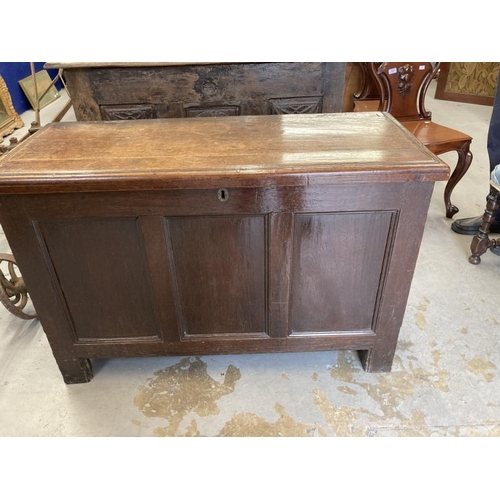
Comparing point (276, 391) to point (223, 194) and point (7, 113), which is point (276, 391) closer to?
point (223, 194)

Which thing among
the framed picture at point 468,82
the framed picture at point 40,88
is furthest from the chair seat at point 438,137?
the framed picture at point 40,88

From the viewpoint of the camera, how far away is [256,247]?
4.01 ft

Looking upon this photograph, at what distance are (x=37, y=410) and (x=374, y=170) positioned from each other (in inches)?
55.1

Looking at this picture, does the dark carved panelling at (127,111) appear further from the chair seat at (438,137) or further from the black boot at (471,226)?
the black boot at (471,226)

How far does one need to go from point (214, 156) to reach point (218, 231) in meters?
0.22

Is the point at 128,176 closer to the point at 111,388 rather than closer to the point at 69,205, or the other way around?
the point at 69,205

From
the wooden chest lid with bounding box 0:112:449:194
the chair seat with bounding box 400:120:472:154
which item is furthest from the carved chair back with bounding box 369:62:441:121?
the wooden chest lid with bounding box 0:112:449:194

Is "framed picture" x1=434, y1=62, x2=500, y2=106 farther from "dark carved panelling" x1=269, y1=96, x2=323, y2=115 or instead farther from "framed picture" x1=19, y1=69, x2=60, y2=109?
"framed picture" x1=19, y1=69, x2=60, y2=109

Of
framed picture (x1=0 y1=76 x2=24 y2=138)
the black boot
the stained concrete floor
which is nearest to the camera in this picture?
the stained concrete floor

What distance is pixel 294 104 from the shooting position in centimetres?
188

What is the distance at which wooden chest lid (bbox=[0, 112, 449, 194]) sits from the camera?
1045 millimetres

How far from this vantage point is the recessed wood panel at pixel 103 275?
3.83 ft

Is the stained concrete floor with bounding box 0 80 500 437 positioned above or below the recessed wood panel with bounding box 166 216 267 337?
below

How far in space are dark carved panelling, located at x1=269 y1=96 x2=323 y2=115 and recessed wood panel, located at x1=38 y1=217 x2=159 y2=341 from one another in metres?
1.06
